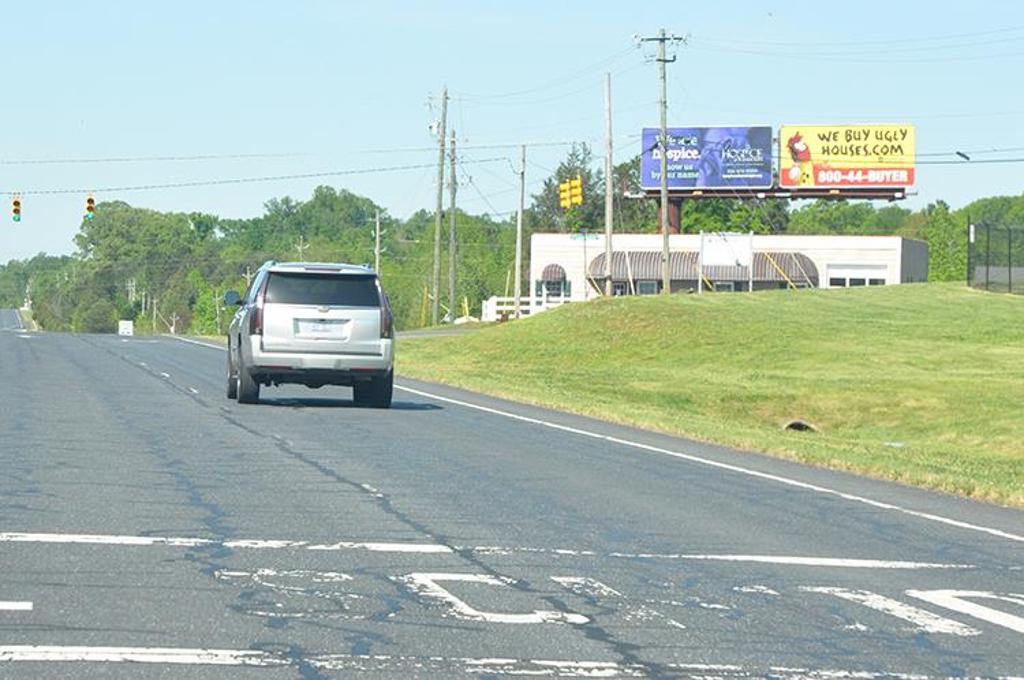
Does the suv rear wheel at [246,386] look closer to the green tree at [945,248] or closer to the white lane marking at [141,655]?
the white lane marking at [141,655]

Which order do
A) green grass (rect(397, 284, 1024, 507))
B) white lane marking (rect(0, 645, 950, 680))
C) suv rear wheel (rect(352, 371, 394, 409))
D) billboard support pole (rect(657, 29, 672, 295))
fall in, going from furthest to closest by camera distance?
billboard support pole (rect(657, 29, 672, 295))
suv rear wheel (rect(352, 371, 394, 409))
green grass (rect(397, 284, 1024, 507))
white lane marking (rect(0, 645, 950, 680))

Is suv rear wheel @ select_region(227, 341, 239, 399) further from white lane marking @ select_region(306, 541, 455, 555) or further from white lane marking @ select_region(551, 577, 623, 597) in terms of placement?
white lane marking @ select_region(551, 577, 623, 597)

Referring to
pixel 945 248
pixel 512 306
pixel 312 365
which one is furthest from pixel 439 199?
pixel 945 248

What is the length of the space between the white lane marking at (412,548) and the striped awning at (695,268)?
10046 centimetres

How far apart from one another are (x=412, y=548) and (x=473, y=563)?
74 cm

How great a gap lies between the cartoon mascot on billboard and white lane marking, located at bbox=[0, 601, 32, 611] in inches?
4180

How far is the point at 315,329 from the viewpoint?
1079 inches

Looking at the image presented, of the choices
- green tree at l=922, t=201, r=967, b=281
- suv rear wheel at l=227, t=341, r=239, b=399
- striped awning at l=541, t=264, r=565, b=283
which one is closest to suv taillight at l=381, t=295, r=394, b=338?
suv rear wheel at l=227, t=341, r=239, b=399

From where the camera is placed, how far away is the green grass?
2631 centimetres

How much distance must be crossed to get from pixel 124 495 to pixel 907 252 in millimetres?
107482

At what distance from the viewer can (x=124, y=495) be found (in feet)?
49.8

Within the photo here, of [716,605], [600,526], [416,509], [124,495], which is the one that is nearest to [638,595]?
[716,605]

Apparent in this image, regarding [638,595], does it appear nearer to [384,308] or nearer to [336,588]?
[336,588]

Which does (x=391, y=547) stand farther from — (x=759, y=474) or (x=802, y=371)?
(x=802, y=371)
